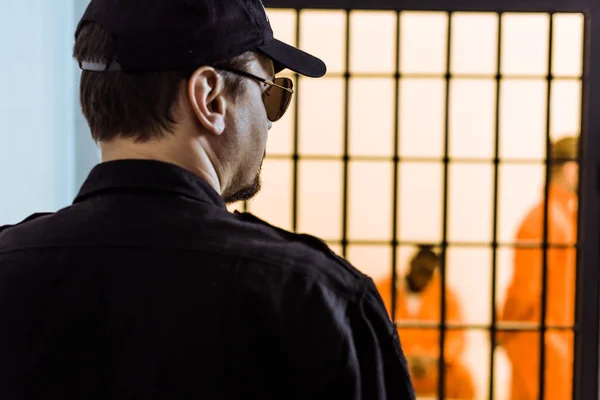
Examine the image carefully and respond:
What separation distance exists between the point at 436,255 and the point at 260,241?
1957 mm

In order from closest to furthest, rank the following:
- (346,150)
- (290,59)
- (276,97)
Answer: (290,59), (276,97), (346,150)

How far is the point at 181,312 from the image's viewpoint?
0.65 metres

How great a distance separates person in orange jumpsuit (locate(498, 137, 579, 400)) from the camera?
258 centimetres

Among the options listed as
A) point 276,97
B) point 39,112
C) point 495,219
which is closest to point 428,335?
point 495,219

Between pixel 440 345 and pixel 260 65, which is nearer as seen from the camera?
pixel 260 65

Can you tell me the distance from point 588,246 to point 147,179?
84.2 inches

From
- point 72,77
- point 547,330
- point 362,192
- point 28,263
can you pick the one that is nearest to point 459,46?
point 362,192

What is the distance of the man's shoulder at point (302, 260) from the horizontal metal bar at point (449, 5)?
1883mm

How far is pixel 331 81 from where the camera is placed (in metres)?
2.54

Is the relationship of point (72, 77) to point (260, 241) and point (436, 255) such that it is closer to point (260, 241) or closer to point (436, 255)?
point (436, 255)

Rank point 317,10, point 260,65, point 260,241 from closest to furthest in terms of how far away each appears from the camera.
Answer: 1. point 260,241
2. point 260,65
3. point 317,10

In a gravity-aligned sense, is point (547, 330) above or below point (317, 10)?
below

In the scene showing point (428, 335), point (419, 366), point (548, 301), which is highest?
point (548, 301)

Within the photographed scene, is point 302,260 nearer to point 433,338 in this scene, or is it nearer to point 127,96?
point 127,96
